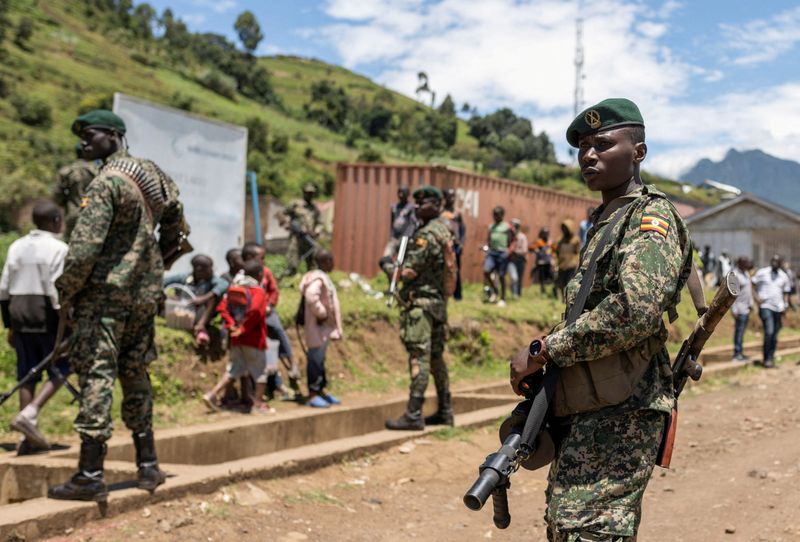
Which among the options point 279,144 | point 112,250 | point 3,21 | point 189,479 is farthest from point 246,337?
point 3,21

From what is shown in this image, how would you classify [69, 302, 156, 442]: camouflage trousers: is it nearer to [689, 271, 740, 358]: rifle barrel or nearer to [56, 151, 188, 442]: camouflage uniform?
[56, 151, 188, 442]: camouflage uniform

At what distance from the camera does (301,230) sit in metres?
12.0

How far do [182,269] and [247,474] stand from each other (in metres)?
5.22

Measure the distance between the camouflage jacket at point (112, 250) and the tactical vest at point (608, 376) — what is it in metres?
2.73

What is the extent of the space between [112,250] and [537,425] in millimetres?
2841

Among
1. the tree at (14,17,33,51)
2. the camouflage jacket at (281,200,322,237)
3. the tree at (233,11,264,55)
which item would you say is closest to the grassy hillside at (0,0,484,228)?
the tree at (14,17,33,51)

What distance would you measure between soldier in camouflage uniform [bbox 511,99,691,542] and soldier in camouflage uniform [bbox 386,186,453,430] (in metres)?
4.01

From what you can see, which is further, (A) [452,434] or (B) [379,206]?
(B) [379,206]

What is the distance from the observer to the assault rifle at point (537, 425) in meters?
2.47

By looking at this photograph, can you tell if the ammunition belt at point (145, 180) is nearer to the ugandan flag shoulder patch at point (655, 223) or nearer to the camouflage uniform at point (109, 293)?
the camouflage uniform at point (109, 293)

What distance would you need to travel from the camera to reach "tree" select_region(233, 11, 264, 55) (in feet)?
366

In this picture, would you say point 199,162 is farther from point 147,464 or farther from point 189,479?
point 147,464

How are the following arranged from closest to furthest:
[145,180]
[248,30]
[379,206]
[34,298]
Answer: [145,180]
[34,298]
[379,206]
[248,30]

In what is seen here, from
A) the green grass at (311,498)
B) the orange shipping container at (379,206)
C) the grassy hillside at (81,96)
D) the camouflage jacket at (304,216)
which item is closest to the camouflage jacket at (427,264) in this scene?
the green grass at (311,498)
